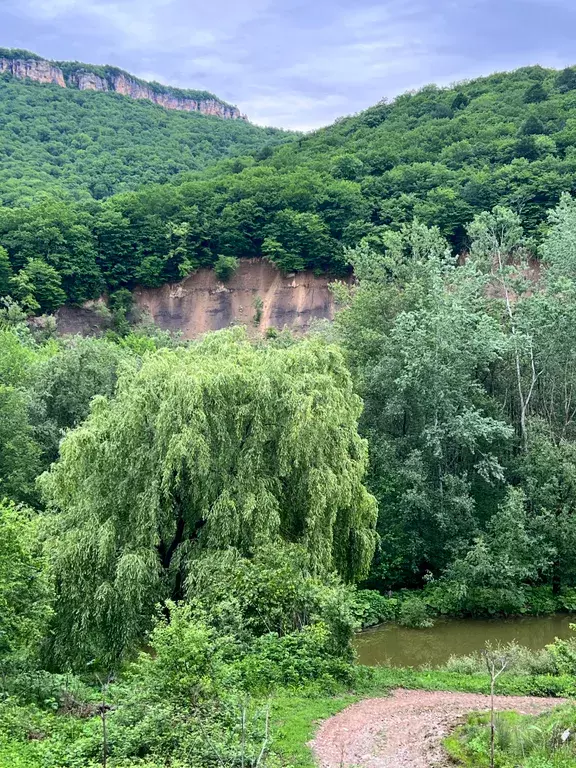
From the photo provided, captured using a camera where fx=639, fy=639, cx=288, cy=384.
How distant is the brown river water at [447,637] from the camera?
56.8 ft

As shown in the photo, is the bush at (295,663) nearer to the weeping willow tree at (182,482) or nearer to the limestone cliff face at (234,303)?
the weeping willow tree at (182,482)

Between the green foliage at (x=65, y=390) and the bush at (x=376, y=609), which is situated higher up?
the green foliage at (x=65, y=390)

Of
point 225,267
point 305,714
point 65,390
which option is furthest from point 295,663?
point 225,267

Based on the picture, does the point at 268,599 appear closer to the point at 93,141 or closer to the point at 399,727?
the point at 399,727

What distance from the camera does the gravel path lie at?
8.64 metres

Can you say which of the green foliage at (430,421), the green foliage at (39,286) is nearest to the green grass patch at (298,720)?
the green foliage at (430,421)

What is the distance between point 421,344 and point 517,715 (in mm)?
13554

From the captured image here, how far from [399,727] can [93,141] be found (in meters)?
73.9

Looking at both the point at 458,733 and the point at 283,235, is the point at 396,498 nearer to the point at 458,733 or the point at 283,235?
the point at 458,733

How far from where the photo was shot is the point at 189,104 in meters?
109

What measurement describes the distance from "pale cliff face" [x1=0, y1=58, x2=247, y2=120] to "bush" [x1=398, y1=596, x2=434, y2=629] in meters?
90.2

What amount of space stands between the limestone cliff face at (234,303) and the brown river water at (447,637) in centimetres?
2975

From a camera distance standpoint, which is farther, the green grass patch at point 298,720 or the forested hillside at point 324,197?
the forested hillside at point 324,197

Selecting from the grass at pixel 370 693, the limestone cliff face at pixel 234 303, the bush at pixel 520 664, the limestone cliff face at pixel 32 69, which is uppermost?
the limestone cliff face at pixel 32 69
